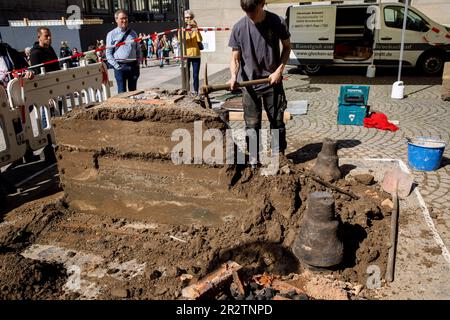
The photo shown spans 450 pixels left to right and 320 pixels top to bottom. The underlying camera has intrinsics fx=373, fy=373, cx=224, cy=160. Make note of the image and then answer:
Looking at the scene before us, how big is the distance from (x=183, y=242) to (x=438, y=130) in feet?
17.9

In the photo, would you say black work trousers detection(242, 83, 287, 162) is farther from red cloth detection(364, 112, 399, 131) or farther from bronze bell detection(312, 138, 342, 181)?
red cloth detection(364, 112, 399, 131)

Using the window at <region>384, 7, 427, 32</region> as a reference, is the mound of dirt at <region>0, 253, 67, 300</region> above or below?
below

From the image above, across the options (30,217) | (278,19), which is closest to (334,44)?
(278,19)

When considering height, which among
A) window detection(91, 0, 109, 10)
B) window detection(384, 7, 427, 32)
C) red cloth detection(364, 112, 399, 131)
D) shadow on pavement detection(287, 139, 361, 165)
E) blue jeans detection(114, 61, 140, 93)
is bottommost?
shadow on pavement detection(287, 139, 361, 165)

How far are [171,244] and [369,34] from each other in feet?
36.0

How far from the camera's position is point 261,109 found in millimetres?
4793

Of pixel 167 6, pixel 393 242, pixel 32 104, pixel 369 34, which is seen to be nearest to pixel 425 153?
pixel 393 242

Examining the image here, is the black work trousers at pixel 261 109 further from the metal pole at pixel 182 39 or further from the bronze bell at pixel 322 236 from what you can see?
the metal pole at pixel 182 39

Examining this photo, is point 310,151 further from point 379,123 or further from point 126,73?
point 126,73

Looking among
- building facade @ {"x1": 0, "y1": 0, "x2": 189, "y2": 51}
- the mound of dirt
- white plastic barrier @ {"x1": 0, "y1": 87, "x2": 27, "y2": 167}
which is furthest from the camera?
building facade @ {"x1": 0, "y1": 0, "x2": 189, "y2": 51}

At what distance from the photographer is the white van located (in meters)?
11.2

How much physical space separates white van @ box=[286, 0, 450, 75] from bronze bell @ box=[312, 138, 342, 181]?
810 cm

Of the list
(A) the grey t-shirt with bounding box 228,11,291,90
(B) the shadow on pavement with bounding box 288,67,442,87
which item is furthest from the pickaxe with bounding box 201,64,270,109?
(B) the shadow on pavement with bounding box 288,67,442,87

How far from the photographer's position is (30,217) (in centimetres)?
411
